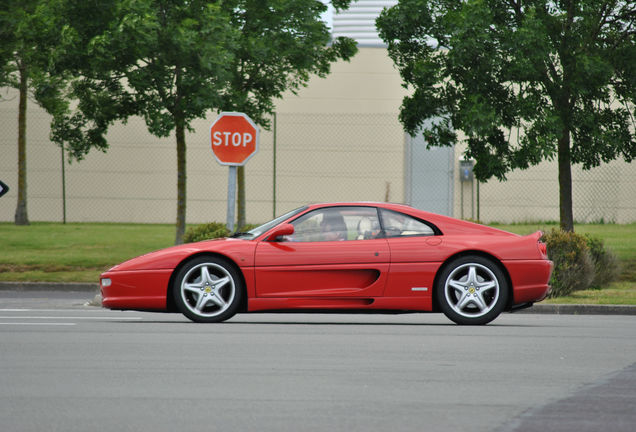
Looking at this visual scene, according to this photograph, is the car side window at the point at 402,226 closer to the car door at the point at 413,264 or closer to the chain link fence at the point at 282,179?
A: the car door at the point at 413,264

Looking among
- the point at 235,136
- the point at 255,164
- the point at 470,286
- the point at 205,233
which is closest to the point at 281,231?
the point at 470,286

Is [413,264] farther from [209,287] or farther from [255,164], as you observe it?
[255,164]

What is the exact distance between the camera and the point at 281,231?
935 cm

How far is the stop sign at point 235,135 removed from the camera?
1569 cm

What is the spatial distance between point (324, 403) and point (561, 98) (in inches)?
547

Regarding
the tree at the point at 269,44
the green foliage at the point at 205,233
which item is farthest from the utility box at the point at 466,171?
the green foliage at the point at 205,233

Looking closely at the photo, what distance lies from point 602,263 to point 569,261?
179cm

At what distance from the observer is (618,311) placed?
40.2 ft

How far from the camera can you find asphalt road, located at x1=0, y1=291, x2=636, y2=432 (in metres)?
5.27

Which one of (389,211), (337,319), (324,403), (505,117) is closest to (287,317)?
(337,319)

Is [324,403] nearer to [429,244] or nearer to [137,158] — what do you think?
[429,244]

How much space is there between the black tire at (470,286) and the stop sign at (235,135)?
261 inches

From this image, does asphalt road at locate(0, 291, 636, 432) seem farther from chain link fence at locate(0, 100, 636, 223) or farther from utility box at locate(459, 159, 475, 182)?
utility box at locate(459, 159, 475, 182)

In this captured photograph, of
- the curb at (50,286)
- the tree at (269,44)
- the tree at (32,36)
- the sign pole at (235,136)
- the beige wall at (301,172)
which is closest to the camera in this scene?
the sign pole at (235,136)
